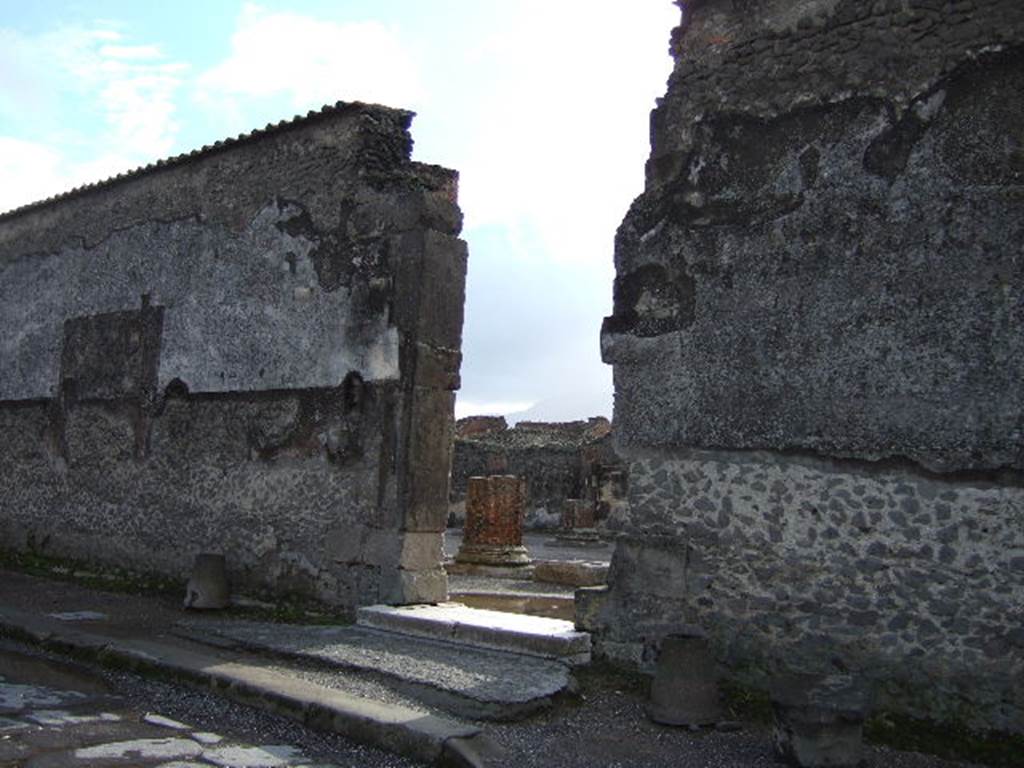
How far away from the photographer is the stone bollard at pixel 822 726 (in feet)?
13.1

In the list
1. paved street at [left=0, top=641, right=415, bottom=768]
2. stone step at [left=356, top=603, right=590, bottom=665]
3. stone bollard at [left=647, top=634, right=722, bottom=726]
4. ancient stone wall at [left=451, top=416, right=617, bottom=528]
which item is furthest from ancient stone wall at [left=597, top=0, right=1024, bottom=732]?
ancient stone wall at [left=451, top=416, right=617, bottom=528]

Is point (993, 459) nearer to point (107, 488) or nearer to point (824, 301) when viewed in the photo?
point (824, 301)

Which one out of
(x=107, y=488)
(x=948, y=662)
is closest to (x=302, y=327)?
(x=107, y=488)

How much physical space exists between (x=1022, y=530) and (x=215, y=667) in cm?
406

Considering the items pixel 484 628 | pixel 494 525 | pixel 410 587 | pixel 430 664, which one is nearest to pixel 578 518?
pixel 494 525

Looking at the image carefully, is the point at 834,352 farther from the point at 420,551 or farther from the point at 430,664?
the point at 420,551

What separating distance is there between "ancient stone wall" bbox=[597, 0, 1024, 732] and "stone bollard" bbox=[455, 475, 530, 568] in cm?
554

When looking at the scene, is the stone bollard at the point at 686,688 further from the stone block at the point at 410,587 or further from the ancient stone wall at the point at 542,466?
the ancient stone wall at the point at 542,466

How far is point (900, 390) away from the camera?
4.79m

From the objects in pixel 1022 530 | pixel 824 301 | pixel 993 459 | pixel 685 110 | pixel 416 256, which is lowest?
pixel 1022 530

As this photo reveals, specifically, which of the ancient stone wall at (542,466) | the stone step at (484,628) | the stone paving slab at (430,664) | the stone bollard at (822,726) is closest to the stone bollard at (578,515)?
the ancient stone wall at (542,466)

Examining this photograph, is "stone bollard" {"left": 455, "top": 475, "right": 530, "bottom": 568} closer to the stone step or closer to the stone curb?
the stone step

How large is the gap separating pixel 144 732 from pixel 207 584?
130 inches

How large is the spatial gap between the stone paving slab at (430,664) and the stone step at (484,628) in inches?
2.7
